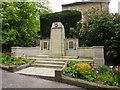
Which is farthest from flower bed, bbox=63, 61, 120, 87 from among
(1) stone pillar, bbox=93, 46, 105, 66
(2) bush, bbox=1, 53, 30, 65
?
(2) bush, bbox=1, 53, 30, 65

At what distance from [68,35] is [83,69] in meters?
8.10

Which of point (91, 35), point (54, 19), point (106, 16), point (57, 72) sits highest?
point (54, 19)

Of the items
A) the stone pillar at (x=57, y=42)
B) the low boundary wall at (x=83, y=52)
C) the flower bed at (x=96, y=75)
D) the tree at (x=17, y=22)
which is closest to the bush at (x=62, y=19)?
the tree at (x=17, y=22)

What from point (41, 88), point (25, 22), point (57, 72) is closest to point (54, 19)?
point (25, 22)

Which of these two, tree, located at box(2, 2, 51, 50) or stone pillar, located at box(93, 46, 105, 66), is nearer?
stone pillar, located at box(93, 46, 105, 66)

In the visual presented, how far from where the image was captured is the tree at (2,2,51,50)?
9.97 m

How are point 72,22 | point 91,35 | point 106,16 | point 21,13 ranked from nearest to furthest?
1. point 106,16
2. point 91,35
3. point 21,13
4. point 72,22

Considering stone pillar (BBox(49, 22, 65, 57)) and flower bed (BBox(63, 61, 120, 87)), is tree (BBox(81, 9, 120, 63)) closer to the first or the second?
stone pillar (BBox(49, 22, 65, 57))

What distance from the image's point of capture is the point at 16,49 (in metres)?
8.81

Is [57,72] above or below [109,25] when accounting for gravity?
below

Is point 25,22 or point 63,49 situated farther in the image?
point 25,22

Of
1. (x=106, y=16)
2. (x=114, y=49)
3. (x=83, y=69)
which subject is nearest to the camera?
(x=83, y=69)

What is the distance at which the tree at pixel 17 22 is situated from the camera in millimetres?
9971

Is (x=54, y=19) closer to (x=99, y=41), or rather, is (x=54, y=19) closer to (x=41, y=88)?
(x=99, y=41)
